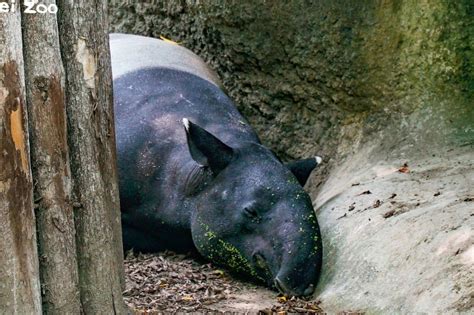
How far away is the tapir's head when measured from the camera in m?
5.87

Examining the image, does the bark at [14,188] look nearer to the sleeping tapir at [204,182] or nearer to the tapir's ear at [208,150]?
the sleeping tapir at [204,182]

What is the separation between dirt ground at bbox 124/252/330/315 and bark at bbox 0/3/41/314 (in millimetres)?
1106

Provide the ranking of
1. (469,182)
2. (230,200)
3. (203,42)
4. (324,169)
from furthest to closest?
(203,42) < (324,169) < (230,200) < (469,182)

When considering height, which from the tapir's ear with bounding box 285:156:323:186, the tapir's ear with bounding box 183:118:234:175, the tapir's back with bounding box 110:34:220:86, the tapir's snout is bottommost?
the tapir's snout

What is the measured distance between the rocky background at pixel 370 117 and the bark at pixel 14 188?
186 cm

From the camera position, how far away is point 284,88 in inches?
308

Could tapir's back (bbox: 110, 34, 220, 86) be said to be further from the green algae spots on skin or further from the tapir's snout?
the tapir's snout

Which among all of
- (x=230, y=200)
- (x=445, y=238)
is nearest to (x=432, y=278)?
(x=445, y=238)

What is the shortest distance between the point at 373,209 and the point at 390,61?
1374 mm

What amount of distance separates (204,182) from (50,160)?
2.52 m

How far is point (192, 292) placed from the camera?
5.80 m

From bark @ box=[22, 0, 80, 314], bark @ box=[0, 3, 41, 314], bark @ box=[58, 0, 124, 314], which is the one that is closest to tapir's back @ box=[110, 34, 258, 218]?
bark @ box=[58, 0, 124, 314]

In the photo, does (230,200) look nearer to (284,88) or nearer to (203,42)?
(284,88)

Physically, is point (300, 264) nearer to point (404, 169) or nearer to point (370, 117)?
point (404, 169)
